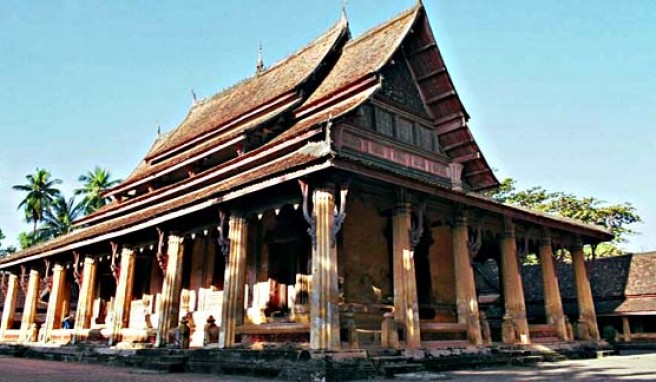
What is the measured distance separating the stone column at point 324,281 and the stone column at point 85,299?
1102 cm

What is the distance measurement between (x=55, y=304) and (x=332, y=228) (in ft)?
46.3

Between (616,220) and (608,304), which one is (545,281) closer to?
(608,304)

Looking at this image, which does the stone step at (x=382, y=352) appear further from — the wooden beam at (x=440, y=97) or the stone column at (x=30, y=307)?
the stone column at (x=30, y=307)

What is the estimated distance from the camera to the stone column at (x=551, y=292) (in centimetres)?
1642

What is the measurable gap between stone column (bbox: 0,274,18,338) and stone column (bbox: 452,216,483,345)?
19599 mm

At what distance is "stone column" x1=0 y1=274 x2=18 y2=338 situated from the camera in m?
23.2

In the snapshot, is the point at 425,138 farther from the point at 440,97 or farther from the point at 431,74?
the point at 431,74

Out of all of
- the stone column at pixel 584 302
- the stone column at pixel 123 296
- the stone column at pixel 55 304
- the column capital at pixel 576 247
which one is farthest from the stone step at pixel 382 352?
the stone column at pixel 55 304

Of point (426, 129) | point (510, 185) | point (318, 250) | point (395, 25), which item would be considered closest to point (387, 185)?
point (318, 250)

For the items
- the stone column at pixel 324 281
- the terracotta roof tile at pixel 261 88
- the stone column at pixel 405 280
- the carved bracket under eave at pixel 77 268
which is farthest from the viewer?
the carved bracket under eave at pixel 77 268

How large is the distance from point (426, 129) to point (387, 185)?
510 centimetres

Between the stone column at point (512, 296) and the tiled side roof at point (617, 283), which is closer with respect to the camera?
the stone column at point (512, 296)

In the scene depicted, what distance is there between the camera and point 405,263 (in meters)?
12.2

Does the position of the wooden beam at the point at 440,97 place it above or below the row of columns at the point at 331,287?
above
